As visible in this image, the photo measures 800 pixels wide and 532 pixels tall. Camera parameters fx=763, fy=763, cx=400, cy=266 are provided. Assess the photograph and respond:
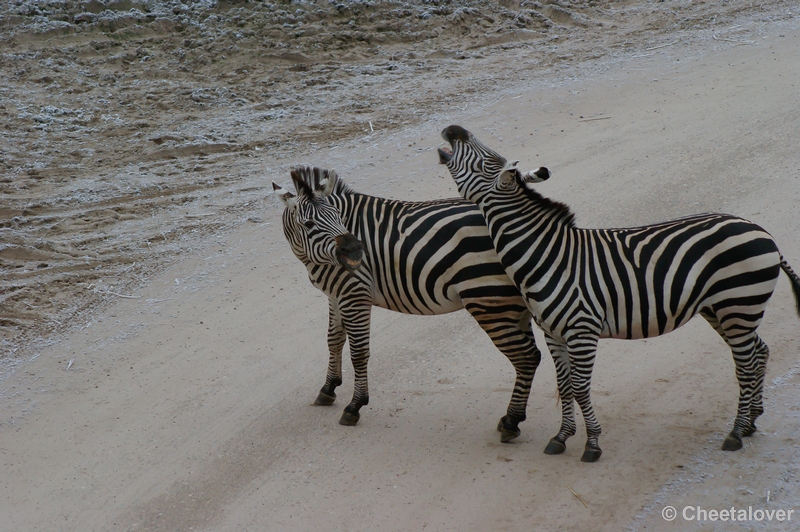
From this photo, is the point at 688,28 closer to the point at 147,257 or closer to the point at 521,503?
the point at 147,257

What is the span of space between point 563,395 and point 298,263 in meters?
3.77

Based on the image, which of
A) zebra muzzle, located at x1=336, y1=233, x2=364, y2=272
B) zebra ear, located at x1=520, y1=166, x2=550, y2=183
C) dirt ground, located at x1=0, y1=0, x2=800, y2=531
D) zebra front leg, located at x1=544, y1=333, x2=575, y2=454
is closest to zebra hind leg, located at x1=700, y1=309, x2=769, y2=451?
dirt ground, located at x1=0, y1=0, x2=800, y2=531

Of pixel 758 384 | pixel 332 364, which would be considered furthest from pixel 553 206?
pixel 332 364

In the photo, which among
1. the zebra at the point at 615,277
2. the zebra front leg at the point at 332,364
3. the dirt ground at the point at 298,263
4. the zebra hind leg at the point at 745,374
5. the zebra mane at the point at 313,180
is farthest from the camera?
the zebra front leg at the point at 332,364

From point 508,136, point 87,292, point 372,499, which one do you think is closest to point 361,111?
point 508,136

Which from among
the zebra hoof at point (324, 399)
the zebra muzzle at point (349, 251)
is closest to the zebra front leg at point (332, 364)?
the zebra hoof at point (324, 399)

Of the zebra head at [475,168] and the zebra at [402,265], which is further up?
the zebra head at [475,168]

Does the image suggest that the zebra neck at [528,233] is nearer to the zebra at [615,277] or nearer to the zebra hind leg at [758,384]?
the zebra at [615,277]

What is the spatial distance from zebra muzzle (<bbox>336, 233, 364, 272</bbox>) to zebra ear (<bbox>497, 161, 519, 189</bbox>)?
103cm

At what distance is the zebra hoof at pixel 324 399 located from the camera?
6.04 meters

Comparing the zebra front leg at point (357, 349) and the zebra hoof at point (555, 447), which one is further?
the zebra front leg at point (357, 349)

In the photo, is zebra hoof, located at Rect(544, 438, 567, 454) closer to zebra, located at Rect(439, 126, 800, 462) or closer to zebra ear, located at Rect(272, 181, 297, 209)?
zebra, located at Rect(439, 126, 800, 462)

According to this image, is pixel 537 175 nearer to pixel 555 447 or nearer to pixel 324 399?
pixel 555 447

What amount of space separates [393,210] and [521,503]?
226 cm
